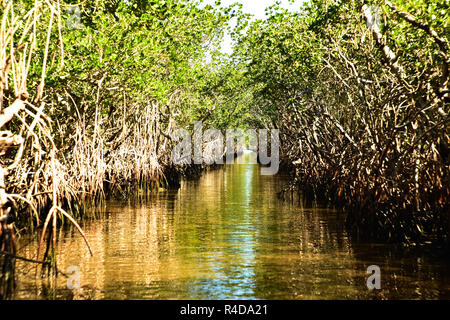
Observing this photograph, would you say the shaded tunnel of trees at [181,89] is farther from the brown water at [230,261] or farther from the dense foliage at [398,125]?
the brown water at [230,261]

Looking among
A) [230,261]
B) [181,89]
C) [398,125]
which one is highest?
[181,89]

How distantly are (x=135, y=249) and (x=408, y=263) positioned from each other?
3.94 m

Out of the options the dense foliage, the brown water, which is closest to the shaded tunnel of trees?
the dense foliage

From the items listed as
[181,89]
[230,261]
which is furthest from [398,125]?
[181,89]

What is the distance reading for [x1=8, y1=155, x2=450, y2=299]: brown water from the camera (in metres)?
5.93

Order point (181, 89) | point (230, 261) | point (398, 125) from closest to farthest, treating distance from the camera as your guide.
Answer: point (230, 261) < point (398, 125) < point (181, 89)

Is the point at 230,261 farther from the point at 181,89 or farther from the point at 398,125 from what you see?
the point at 181,89

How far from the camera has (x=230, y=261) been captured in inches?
292

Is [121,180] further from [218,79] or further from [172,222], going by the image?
[218,79]

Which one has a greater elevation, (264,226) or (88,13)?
(88,13)

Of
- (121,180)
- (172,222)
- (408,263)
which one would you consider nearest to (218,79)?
(121,180)

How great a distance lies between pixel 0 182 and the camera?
5539 millimetres

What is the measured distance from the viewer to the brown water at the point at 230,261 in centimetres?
593

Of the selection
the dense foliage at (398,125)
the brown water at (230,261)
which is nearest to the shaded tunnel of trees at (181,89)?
the dense foliage at (398,125)
